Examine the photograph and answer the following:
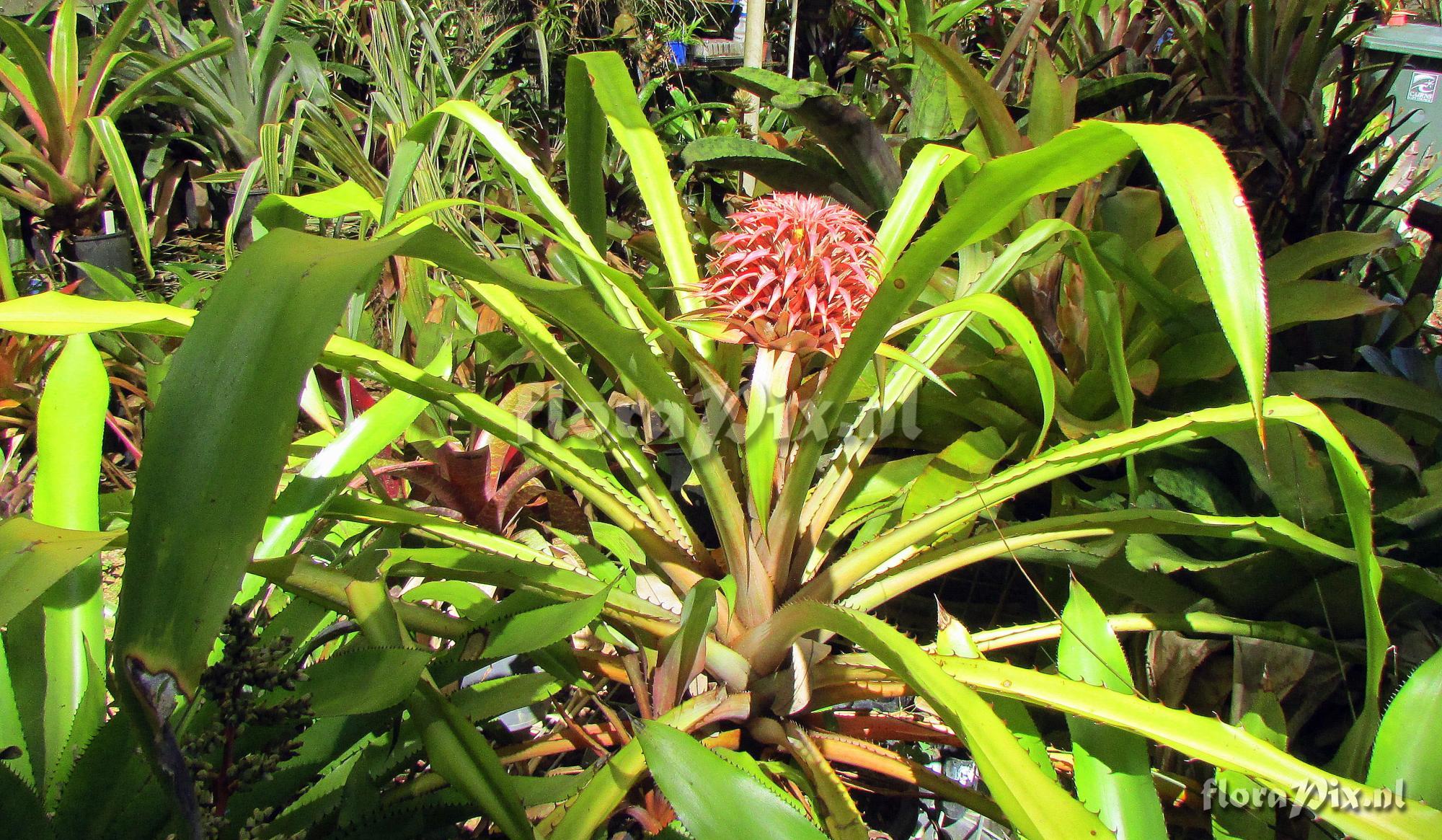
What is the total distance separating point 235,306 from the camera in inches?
12.8

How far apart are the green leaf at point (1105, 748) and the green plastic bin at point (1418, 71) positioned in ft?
7.23

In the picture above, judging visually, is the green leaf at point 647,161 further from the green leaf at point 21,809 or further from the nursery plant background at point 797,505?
the green leaf at point 21,809

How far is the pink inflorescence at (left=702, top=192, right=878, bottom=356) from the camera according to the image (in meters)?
0.69

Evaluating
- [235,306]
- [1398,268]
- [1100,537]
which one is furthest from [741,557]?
[1398,268]

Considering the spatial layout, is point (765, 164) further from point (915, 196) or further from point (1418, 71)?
point (1418, 71)

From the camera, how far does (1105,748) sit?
62cm

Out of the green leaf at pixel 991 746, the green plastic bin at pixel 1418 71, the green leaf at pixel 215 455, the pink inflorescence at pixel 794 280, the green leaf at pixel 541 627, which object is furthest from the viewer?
the green plastic bin at pixel 1418 71

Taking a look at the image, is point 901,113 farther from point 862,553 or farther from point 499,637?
point 499,637

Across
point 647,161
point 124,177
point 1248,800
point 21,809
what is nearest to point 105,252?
point 124,177

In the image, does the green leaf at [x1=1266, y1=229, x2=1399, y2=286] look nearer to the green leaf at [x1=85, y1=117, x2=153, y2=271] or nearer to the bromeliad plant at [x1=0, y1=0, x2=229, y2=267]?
the green leaf at [x1=85, y1=117, x2=153, y2=271]

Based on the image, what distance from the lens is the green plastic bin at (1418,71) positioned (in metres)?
2.18

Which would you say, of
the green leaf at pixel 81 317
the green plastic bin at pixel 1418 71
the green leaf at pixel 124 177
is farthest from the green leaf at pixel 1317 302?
the green plastic bin at pixel 1418 71

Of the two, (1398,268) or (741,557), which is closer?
(741,557)

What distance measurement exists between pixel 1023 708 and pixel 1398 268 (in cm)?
108
